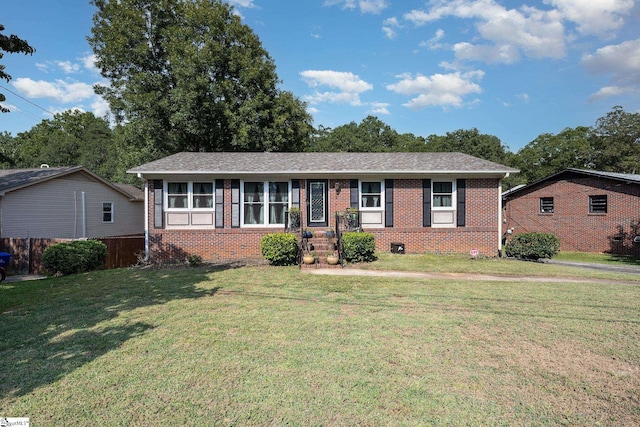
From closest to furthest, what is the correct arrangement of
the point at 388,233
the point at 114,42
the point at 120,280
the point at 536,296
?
the point at 536,296 → the point at 120,280 → the point at 388,233 → the point at 114,42

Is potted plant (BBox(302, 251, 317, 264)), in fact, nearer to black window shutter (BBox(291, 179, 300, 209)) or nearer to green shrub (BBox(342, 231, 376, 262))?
green shrub (BBox(342, 231, 376, 262))

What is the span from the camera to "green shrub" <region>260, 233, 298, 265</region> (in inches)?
412

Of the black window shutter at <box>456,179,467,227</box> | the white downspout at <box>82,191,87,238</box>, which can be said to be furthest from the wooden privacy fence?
the black window shutter at <box>456,179,467,227</box>

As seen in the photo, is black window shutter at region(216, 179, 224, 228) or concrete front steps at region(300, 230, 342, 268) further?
black window shutter at region(216, 179, 224, 228)

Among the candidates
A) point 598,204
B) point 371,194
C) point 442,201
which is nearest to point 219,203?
point 371,194

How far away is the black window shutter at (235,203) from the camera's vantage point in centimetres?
1272

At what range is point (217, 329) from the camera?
4867mm

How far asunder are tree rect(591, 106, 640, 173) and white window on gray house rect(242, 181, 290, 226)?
117ft

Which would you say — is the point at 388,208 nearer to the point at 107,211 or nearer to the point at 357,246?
the point at 357,246

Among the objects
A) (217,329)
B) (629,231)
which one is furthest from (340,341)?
(629,231)

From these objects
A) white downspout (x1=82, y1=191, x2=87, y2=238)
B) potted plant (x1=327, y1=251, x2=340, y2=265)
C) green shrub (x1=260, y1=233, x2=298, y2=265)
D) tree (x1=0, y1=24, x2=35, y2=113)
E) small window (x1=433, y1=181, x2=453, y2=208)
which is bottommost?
potted plant (x1=327, y1=251, x2=340, y2=265)

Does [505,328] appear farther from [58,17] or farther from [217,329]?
[58,17]

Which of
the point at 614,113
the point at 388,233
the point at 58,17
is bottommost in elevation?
the point at 388,233

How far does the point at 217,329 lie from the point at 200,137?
62.1 feet
